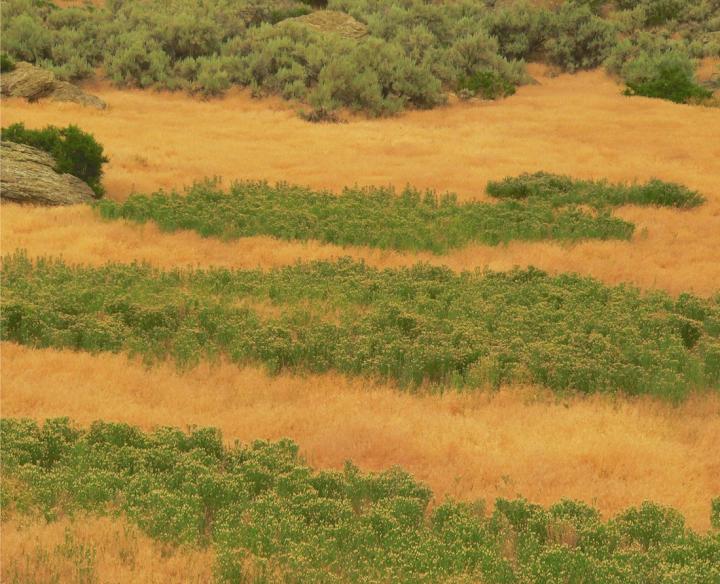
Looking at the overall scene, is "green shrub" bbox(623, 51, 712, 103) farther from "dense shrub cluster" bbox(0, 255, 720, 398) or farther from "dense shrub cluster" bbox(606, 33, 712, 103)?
"dense shrub cluster" bbox(0, 255, 720, 398)

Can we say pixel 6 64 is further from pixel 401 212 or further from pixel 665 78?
pixel 665 78

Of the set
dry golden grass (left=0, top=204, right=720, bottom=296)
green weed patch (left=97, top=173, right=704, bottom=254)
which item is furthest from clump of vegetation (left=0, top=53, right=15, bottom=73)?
dry golden grass (left=0, top=204, right=720, bottom=296)

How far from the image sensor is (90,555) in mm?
5434

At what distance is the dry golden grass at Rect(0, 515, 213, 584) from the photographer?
5.22 meters

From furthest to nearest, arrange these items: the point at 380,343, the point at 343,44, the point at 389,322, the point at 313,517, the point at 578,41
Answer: the point at 578,41 → the point at 343,44 → the point at 389,322 → the point at 380,343 → the point at 313,517

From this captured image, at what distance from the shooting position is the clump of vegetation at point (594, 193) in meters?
17.2

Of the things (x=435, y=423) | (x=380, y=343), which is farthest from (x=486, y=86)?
(x=435, y=423)

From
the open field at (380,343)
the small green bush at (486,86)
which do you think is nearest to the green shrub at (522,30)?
the small green bush at (486,86)

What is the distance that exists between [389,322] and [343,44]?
71.5ft

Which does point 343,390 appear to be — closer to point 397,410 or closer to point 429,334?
point 397,410

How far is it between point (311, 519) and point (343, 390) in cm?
282

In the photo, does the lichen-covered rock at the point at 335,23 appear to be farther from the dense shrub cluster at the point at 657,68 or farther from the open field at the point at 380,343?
the dense shrub cluster at the point at 657,68

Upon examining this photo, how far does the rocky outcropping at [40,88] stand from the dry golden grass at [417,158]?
0.78 m

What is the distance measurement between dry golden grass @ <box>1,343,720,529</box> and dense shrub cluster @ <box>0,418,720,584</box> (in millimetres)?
529
